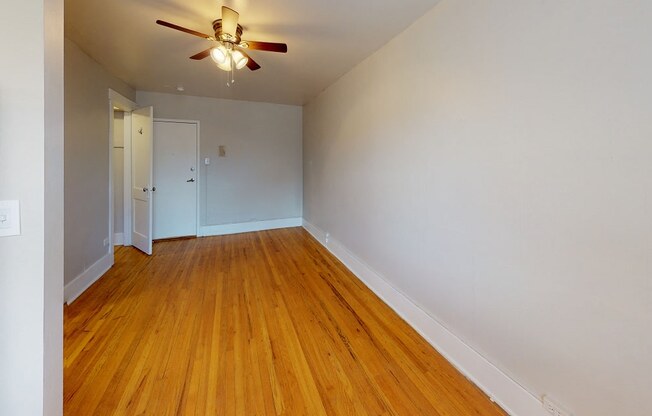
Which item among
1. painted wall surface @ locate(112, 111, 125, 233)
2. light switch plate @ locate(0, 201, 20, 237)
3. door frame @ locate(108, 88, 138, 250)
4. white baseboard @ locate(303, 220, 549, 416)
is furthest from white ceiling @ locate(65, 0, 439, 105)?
white baseboard @ locate(303, 220, 549, 416)

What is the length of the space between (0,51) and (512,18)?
2147 mm

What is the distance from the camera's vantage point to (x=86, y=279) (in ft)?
9.55

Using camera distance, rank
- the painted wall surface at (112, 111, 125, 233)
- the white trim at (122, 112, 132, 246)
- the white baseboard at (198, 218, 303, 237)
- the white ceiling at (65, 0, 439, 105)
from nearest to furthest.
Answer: the white ceiling at (65, 0, 439, 105)
the white trim at (122, 112, 132, 246)
the painted wall surface at (112, 111, 125, 233)
the white baseboard at (198, 218, 303, 237)

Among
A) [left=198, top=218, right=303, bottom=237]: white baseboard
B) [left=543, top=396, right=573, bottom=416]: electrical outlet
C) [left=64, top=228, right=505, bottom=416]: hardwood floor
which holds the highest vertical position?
[left=198, top=218, right=303, bottom=237]: white baseboard

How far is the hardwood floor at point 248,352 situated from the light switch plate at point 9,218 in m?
1.12

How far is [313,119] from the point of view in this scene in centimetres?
482

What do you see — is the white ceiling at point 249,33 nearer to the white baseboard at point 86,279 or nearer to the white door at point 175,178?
the white door at point 175,178

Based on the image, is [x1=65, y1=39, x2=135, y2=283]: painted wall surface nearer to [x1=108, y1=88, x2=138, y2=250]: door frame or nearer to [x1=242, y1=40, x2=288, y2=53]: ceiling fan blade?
[x1=108, y1=88, x2=138, y2=250]: door frame

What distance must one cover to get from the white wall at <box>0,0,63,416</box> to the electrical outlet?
6.84ft

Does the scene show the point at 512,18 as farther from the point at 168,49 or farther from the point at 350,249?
the point at 168,49

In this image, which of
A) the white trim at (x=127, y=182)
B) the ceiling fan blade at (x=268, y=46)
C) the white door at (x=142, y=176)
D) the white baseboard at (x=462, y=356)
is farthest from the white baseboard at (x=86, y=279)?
the white baseboard at (x=462, y=356)

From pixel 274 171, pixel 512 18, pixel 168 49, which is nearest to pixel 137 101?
pixel 168 49

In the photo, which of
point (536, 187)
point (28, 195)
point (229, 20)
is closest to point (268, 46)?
point (229, 20)

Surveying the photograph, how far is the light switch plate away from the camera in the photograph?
0.89 meters
